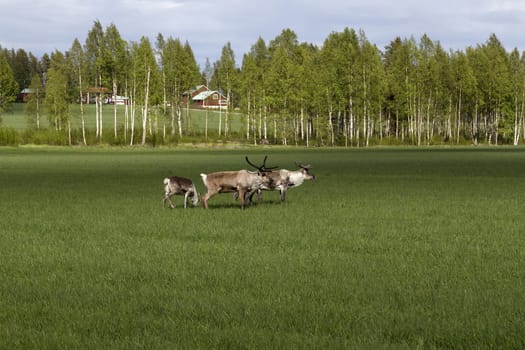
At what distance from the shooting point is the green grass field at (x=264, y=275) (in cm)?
873

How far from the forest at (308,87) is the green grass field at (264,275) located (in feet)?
295

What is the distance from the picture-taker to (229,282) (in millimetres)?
11703

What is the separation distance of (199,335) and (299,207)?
15.6 meters

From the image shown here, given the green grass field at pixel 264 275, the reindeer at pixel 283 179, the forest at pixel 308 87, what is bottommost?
the green grass field at pixel 264 275

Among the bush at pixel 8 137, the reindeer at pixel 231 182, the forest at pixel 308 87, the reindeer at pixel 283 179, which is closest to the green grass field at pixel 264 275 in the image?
the reindeer at pixel 231 182

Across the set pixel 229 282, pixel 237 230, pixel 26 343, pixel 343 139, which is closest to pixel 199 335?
pixel 26 343

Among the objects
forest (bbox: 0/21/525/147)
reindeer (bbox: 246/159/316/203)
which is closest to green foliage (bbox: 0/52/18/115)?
forest (bbox: 0/21/525/147)

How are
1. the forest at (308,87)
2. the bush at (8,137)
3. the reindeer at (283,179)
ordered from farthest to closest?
the forest at (308,87) → the bush at (8,137) → the reindeer at (283,179)

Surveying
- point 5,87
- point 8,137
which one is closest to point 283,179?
point 8,137

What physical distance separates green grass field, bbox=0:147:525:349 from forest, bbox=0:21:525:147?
295ft

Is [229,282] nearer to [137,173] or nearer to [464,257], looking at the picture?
[464,257]

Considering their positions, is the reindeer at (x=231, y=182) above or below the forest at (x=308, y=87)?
below

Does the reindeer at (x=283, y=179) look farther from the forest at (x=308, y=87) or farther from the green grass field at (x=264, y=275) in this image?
the forest at (x=308, y=87)

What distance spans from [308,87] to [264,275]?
4474 inches
